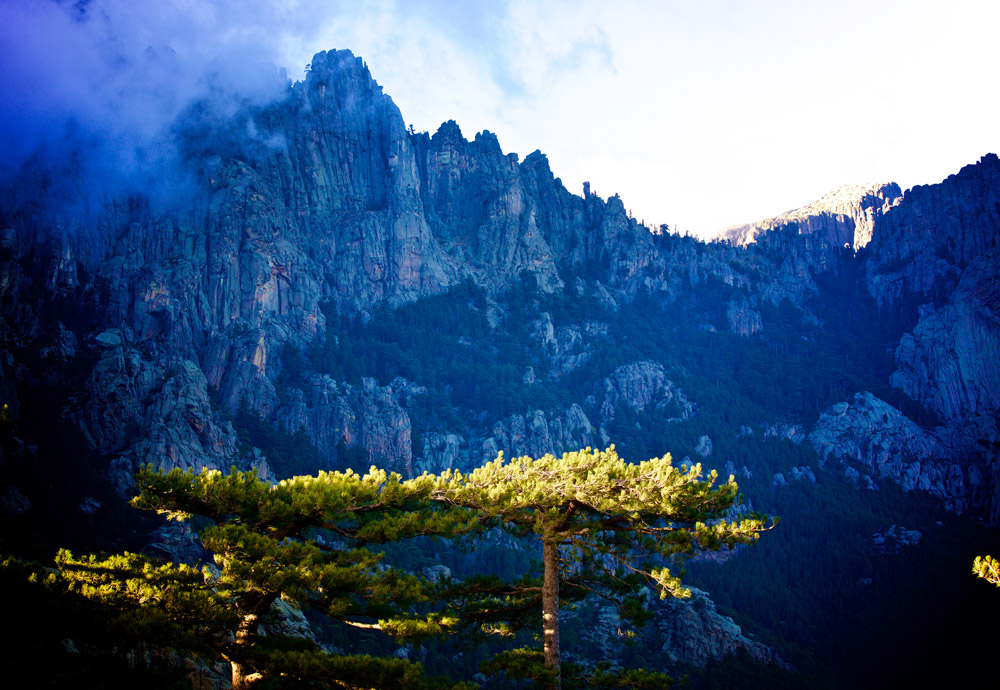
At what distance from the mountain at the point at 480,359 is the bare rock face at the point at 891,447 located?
604 mm

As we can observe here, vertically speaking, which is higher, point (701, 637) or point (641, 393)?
point (641, 393)

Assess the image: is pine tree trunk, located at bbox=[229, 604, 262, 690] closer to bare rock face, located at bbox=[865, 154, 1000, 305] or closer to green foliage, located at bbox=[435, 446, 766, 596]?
green foliage, located at bbox=[435, 446, 766, 596]

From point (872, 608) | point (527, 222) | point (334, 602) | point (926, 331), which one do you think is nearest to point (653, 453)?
point (872, 608)

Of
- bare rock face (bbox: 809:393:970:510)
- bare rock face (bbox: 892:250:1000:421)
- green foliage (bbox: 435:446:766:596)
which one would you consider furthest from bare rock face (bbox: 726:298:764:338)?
green foliage (bbox: 435:446:766:596)

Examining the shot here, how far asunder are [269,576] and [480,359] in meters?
149

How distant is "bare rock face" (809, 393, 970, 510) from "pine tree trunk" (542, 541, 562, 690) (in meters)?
168

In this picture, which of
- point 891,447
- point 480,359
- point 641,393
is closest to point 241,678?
point 480,359

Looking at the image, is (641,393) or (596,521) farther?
(641,393)

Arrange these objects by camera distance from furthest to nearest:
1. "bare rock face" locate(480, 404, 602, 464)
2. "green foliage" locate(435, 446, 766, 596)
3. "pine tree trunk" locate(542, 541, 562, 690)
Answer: "bare rock face" locate(480, 404, 602, 464) → "pine tree trunk" locate(542, 541, 562, 690) → "green foliage" locate(435, 446, 766, 596)

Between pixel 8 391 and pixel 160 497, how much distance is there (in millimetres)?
83726

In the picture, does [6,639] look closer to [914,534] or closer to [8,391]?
[8,391]

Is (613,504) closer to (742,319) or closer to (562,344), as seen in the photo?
(562,344)

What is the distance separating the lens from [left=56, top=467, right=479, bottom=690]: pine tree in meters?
11.9

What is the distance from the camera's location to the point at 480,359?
162 meters
